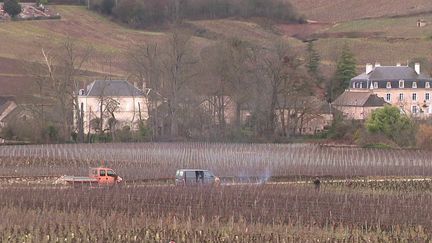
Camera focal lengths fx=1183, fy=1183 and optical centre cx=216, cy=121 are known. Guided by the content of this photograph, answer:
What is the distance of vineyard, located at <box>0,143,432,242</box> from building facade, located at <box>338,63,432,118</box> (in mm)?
34923

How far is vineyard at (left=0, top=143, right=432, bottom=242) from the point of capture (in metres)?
30.5

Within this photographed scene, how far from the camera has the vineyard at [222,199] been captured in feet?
100

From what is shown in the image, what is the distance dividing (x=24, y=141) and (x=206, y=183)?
2615 cm

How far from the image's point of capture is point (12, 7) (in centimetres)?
13200

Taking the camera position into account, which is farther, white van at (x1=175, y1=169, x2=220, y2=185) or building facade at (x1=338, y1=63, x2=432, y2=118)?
building facade at (x1=338, y1=63, x2=432, y2=118)

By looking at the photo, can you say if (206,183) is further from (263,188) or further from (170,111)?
(170,111)

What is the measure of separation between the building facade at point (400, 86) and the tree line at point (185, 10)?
52.7 metres

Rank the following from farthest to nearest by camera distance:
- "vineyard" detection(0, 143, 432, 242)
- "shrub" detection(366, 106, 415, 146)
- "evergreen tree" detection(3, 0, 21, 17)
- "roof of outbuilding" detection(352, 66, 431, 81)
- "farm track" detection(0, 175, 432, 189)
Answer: "evergreen tree" detection(3, 0, 21, 17) < "roof of outbuilding" detection(352, 66, 431, 81) < "shrub" detection(366, 106, 415, 146) < "farm track" detection(0, 175, 432, 189) < "vineyard" detection(0, 143, 432, 242)

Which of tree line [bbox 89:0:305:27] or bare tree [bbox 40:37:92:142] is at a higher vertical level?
tree line [bbox 89:0:305:27]

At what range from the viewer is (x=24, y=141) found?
68.6 metres

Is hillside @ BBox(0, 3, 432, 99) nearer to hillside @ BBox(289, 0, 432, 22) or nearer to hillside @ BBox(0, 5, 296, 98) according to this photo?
hillside @ BBox(0, 5, 296, 98)

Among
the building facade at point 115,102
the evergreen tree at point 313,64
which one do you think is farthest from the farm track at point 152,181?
the evergreen tree at point 313,64

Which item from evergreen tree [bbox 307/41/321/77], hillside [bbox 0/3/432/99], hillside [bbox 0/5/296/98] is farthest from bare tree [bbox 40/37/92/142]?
evergreen tree [bbox 307/41/321/77]

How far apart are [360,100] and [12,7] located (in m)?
54.2
